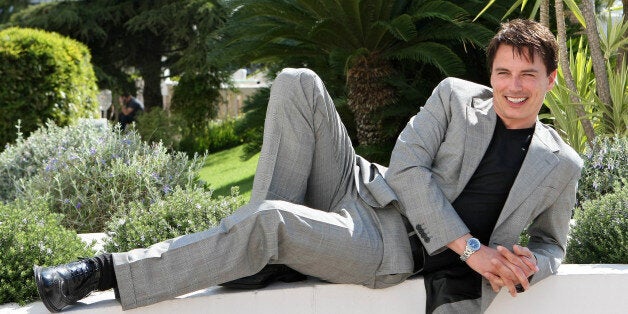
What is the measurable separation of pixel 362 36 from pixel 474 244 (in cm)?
476

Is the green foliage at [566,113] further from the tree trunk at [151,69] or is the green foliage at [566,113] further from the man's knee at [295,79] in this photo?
the tree trunk at [151,69]

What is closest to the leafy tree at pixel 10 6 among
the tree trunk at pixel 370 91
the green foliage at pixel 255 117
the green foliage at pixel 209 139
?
the green foliage at pixel 209 139

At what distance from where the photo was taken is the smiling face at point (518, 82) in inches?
119

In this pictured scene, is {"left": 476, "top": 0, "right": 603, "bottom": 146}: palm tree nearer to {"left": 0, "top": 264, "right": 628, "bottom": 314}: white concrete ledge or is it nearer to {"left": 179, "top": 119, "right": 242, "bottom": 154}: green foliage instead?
{"left": 0, "top": 264, "right": 628, "bottom": 314}: white concrete ledge

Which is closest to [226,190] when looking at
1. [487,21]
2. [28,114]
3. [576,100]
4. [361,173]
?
[28,114]

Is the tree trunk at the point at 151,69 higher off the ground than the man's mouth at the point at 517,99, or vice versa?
the man's mouth at the point at 517,99

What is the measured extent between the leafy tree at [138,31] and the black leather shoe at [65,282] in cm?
1179

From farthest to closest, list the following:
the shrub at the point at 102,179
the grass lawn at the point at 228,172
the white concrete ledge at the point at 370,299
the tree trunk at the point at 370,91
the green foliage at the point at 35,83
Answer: the grass lawn at the point at 228,172
the green foliage at the point at 35,83
the tree trunk at the point at 370,91
the shrub at the point at 102,179
the white concrete ledge at the point at 370,299

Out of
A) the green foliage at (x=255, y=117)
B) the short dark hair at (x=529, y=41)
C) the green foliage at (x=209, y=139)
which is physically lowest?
the green foliage at (x=209, y=139)

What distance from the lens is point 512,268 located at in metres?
2.87

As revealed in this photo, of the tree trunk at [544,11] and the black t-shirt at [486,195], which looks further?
the tree trunk at [544,11]

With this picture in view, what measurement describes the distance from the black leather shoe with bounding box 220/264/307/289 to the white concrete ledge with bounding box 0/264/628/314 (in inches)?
0.9

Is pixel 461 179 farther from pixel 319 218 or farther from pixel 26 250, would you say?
pixel 26 250

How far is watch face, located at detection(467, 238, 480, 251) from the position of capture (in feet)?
9.56
